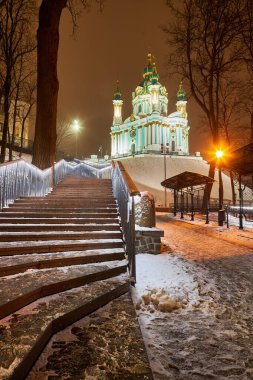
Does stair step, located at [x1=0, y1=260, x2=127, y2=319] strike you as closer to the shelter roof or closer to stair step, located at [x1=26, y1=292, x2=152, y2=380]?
stair step, located at [x1=26, y1=292, x2=152, y2=380]

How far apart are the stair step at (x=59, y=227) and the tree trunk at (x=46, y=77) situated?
6119 mm

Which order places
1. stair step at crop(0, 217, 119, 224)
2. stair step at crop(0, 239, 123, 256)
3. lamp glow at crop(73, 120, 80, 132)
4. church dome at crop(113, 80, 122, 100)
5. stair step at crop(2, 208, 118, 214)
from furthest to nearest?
church dome at crop(113, 80, 122, 100) → lamp glow at crop(73, 120, 80, 132) → stair step at crop(2, 208, 118, 214) → stair step at crop(0, 217, 119, 224) → stair step at crop(0, 239, 123, 256)

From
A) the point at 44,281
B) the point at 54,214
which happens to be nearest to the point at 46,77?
the point at 54,214

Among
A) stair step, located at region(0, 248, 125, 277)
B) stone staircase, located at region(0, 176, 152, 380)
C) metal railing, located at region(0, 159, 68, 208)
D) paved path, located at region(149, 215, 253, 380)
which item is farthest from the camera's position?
metal railing, located at region(0, 159, 68, 208)

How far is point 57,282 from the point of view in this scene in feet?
11.9

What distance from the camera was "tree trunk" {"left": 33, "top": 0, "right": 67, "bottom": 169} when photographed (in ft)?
37.0

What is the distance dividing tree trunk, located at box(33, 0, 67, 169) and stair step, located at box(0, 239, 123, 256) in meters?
7.27

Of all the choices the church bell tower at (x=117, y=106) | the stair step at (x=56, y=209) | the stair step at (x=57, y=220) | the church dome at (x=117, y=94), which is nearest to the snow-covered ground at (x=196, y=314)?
the stair step at (x=57, y=220)

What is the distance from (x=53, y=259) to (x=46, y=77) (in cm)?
955

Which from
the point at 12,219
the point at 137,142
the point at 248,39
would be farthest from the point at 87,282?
the point at 137,142

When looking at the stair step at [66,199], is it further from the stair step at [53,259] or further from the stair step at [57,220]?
the stair step at [53,259]

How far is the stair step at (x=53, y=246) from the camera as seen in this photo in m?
4.79

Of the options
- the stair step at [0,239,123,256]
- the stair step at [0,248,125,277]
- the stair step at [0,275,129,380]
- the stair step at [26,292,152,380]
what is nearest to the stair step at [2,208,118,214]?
the stair step at [0,239,123,256]

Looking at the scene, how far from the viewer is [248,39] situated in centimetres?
1565
